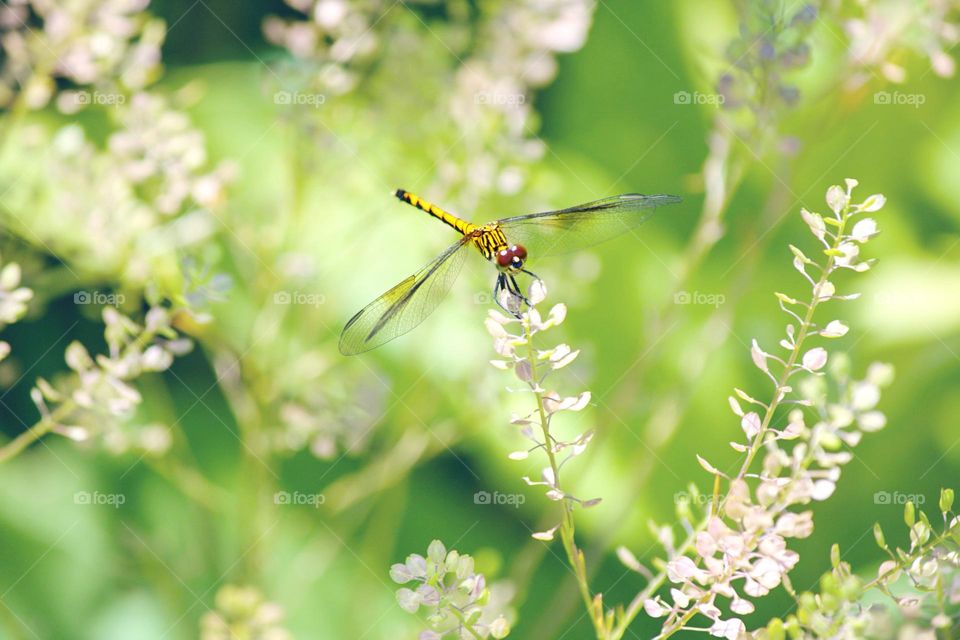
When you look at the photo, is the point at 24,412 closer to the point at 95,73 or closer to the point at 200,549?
the point at 200,549

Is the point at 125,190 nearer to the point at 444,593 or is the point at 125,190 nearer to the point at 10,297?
the point at 10,297

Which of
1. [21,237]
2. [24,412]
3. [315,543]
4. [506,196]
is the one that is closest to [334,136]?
[506,196]

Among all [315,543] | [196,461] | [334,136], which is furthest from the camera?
[196,461]

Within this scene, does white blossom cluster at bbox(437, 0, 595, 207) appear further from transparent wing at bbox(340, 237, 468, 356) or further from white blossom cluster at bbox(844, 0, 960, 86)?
white blossom cluster at bbox(844, 0, 960, 86)

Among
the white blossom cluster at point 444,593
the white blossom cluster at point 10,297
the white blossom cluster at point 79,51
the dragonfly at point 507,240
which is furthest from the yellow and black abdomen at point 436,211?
the white blossom cluster at point 444,593

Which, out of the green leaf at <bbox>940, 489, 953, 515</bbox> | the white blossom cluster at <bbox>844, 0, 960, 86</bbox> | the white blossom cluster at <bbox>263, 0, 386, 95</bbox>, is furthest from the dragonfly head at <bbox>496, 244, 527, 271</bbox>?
the green leaf at <bbox>940, 489, 953, 515</bbox>
